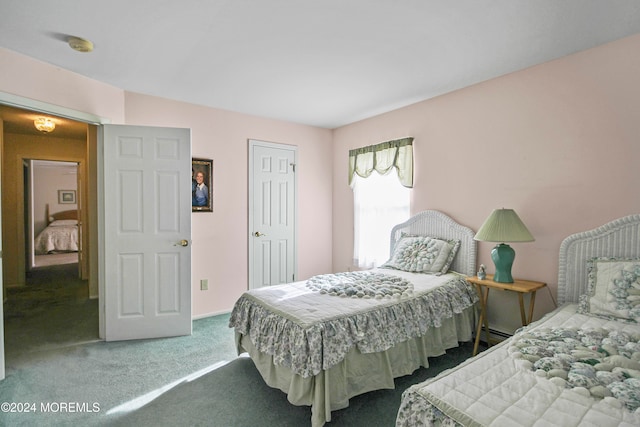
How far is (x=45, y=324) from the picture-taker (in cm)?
334

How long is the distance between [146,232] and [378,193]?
8.79 ft

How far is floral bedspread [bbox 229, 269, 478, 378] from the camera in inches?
72.2

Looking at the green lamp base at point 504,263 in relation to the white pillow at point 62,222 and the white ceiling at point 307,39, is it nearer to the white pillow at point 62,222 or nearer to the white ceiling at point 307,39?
the white ceiling at point 307,39

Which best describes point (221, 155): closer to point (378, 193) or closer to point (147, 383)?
point (378, 193)

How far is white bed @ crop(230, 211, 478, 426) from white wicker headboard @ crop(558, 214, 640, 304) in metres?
0.70

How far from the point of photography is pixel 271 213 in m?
4.20

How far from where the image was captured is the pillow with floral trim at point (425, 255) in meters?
3.08

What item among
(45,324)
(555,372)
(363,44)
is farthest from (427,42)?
(45,324)

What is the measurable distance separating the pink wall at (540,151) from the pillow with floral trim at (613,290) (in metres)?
0.35

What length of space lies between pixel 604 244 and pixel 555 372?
148 cm

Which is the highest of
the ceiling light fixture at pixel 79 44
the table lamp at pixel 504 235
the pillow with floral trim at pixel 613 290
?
the ceiling light fixture at pixel 79 44

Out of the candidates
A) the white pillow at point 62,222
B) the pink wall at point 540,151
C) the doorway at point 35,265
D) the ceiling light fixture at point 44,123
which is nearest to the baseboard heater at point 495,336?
the pink wall at point 540,151

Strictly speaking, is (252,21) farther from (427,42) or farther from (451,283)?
(451,283)

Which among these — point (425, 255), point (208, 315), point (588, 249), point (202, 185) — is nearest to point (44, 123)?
point (202, 185)
